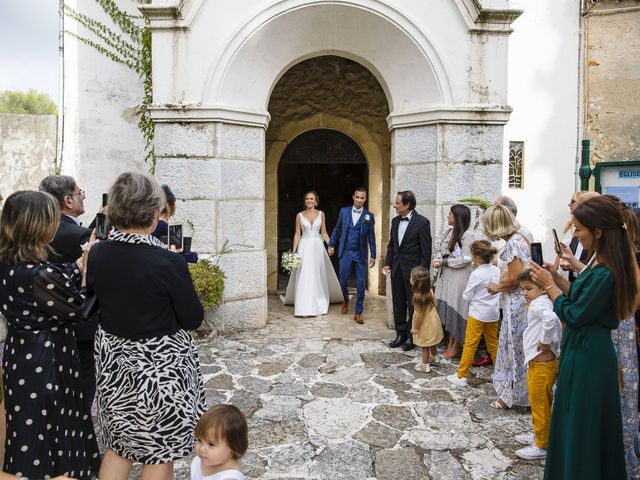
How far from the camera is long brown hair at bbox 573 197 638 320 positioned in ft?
8.41

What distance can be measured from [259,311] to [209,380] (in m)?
1.98

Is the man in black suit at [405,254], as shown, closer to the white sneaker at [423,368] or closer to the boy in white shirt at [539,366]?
the white sneaker at [423,368]

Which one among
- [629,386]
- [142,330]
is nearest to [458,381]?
[629,386]

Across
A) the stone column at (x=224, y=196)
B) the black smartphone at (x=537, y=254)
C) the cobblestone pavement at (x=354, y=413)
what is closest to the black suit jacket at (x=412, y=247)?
the cobblestone pavement at (x=354, y=413)

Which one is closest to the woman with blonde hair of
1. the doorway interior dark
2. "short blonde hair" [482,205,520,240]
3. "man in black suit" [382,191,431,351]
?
"short blonde hair" [482,205,520,240]

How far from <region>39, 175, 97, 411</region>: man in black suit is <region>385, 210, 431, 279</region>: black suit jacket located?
139 inches

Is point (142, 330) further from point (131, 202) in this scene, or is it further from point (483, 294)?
point (483, 294)

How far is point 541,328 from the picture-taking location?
3588 millimetres

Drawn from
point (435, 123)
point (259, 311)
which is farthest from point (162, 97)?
point (435, 123)

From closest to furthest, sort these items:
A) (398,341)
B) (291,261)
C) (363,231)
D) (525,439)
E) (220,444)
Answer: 1. (220,444)
2. (525,439)
3. (398,341)
4. (363,231)
5. (291,261)

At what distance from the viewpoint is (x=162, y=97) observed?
6.64m

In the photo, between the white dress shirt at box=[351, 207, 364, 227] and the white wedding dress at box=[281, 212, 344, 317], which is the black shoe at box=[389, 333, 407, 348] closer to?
the white wedding dress at box=[281, 212, 344, 317]

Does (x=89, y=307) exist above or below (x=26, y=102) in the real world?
below

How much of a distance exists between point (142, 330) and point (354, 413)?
245 centimetres
